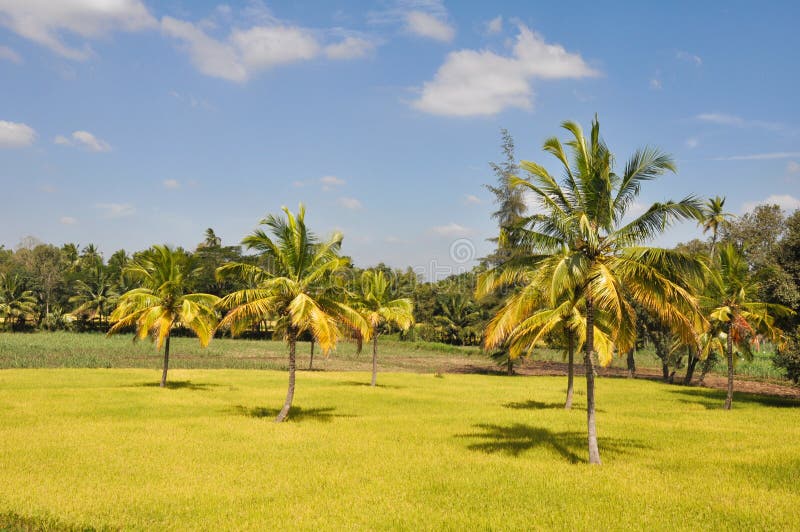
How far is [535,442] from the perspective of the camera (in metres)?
17.6

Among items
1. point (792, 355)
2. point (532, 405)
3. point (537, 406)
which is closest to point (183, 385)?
point (532, 405)

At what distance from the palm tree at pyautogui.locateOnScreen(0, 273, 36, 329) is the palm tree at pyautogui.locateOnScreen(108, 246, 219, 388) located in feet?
194

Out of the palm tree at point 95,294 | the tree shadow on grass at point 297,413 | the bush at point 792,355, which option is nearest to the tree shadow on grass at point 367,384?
the tree shadow on grass at point 297,413

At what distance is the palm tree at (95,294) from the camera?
7825 cm

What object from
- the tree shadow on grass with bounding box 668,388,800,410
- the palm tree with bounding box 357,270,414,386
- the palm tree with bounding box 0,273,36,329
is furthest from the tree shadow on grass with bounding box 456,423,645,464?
the palm tree with bounding box 0,273,36,329

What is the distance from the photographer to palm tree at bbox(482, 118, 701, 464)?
44.1ft

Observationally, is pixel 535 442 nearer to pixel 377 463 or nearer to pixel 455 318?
pixel 377 463

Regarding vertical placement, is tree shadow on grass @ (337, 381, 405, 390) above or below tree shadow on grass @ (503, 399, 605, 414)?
below

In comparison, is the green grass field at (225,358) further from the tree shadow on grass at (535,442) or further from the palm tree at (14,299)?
the tree shadow on grass at (535,442)

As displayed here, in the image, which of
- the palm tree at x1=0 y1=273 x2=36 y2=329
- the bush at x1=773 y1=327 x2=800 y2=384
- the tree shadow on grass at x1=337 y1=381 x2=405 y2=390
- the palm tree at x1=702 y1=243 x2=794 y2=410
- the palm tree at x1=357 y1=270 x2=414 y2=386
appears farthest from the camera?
the palm tree at x1=0 y1=273 x2=36 y2=329

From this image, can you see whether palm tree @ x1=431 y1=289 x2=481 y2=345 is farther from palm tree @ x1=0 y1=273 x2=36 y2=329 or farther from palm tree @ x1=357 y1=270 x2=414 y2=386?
palm tree @ x1=0 y1=273 x2=36 y2=329

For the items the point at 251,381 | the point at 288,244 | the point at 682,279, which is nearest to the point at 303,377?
the point at 251,381

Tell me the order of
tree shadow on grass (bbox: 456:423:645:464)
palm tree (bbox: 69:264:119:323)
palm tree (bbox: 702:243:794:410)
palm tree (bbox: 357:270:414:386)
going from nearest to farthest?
tree shadow on grass (bbox: 456:423:645:464) < palm tree (bbox: 702:243:794:410) < palm tree (bbox: 357:270:414:386) < palm tree (bbox: 69:264:119:323)

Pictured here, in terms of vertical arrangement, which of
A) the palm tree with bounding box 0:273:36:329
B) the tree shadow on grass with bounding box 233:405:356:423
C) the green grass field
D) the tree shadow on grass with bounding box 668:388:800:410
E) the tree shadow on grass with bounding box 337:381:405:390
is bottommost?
the green grass field
